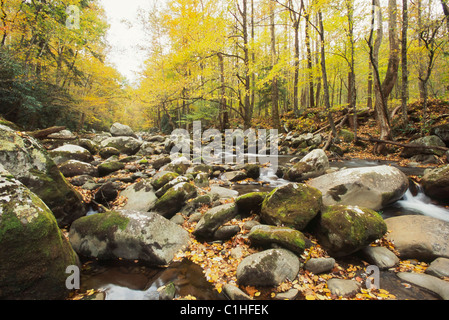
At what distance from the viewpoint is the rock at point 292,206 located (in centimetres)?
382

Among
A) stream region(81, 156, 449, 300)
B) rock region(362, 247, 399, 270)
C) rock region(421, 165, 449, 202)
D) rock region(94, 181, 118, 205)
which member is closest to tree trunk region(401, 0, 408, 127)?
rock region(421, 165, 449, 202)

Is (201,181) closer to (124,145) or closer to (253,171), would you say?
(253,171)

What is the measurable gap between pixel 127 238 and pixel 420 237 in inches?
204

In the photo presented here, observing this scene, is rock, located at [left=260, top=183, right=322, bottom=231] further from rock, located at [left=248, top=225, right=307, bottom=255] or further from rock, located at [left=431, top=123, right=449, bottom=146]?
rock, located at [left=431, top=123, right=449, bottom=146]

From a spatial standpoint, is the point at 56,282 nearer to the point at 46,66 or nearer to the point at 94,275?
the point at 94,275

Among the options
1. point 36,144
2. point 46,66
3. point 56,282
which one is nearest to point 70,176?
point 36,144

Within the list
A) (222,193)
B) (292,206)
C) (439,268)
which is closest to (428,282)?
(439,268)

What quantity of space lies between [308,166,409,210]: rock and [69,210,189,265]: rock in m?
3.72

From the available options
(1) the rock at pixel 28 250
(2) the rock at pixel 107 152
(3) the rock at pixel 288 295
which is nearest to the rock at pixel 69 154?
(2) the rock at pixel 107 152

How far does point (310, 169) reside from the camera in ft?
23.9

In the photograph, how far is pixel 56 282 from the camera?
8.31 ft

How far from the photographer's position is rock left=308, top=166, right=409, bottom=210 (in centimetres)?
479

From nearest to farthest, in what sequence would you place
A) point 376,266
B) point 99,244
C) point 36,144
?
point 376,266 → point 99,244 → point 36,144

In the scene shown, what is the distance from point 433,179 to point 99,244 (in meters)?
7.87
